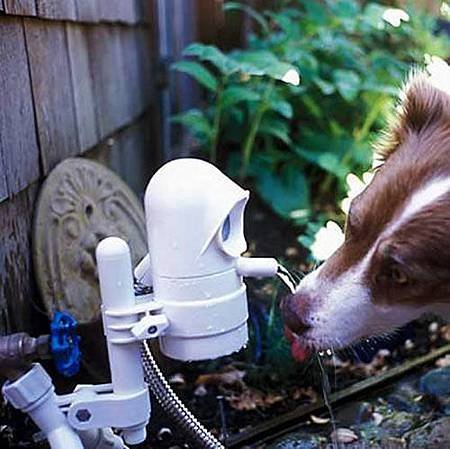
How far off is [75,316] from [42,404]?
52cm

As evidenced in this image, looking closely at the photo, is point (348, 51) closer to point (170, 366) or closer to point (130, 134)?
point (130, 134)

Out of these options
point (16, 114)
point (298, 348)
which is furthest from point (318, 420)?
point (16, 114)

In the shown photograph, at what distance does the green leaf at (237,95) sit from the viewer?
2.84 m

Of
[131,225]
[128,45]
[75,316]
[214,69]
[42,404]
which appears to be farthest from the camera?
[214,69]

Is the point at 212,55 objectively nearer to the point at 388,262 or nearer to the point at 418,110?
the point at 418,110

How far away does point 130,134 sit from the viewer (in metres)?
3.18

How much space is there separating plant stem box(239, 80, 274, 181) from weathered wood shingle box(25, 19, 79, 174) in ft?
3.19

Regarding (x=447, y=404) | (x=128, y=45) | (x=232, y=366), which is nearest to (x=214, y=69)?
(x=128, y=45)

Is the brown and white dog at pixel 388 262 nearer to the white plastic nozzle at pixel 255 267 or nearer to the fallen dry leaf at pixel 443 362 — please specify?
the white plastic nozzle at pixel 255 267

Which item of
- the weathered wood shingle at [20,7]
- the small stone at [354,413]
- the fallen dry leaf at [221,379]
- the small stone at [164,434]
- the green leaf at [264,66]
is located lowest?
the small stone at [354,413]

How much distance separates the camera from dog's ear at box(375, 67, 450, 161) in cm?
146

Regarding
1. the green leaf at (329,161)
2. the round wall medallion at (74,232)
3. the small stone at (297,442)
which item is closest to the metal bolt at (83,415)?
the round wall medallion at (74,232)

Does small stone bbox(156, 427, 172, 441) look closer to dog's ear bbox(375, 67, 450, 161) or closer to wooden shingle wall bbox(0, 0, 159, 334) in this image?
wooden shingle wall bbox(0, 0, 159, 334)

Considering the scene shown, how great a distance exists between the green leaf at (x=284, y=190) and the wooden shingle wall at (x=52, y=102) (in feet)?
1.76
